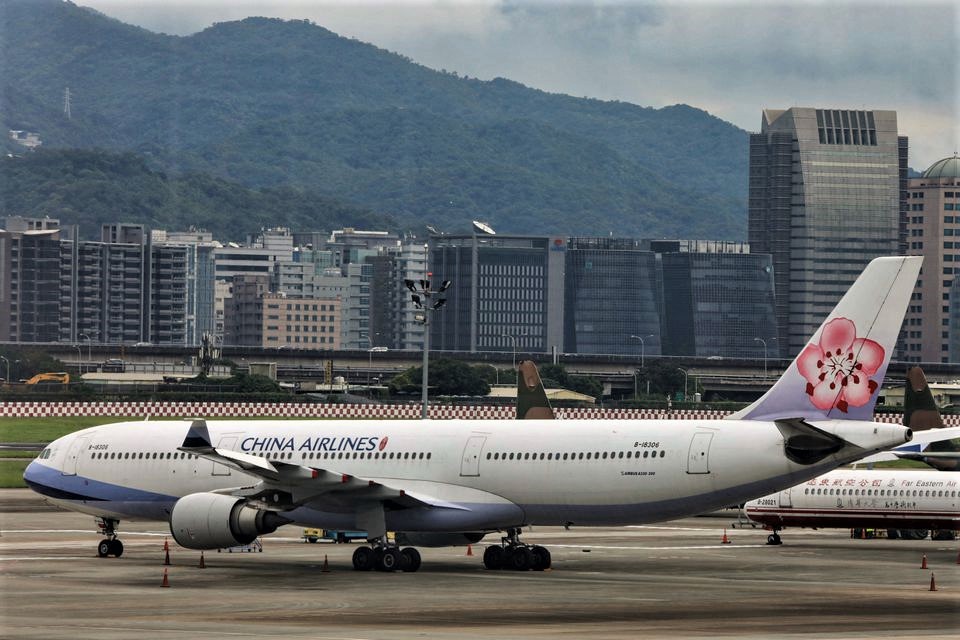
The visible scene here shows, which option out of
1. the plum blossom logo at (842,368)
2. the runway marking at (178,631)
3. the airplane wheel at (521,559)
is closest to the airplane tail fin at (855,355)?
the plum blossom logo at (842,368)

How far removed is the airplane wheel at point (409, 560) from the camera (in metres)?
44.1

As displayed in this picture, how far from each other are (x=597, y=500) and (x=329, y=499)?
270 inches

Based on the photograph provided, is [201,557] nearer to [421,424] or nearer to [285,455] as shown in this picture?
[285,455]

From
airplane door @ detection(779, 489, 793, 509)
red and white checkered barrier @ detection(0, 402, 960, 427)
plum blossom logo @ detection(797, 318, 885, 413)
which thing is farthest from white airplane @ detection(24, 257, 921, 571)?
red and white checkered barrier @ detection(0, 402, 960, 427)

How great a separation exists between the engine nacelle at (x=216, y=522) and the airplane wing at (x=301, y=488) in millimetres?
533

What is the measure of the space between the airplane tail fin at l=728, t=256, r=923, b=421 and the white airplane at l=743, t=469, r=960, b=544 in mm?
14919

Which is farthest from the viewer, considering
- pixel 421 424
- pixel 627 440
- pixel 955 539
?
pixel 955 539

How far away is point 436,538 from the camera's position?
149ft

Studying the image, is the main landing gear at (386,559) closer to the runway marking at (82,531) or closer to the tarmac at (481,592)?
the tarmac at (481,592)

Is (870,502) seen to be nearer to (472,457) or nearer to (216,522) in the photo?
(472,457)

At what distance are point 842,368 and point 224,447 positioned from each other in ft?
56.6

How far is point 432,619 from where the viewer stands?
33.2m

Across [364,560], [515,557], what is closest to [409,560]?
[364,560]

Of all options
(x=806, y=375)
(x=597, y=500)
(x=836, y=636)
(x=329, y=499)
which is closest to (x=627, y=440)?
(x=597, y=500)
